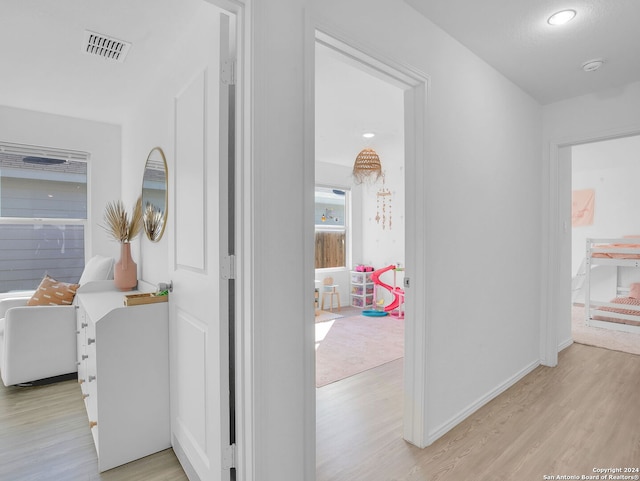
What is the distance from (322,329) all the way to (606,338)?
3.34m

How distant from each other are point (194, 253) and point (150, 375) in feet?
2.77

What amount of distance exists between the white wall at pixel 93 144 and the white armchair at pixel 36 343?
3.70ft

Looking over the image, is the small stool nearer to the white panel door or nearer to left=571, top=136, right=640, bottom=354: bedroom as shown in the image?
left=571, top=136, right=640, bottom=354: bedroom

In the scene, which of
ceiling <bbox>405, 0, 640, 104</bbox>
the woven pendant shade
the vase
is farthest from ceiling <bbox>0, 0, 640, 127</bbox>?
the woven pendant shade

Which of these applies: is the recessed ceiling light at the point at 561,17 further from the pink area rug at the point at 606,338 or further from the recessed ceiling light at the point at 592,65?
the pink area rug at the point at 606,338

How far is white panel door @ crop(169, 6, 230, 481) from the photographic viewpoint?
1458 millimetres

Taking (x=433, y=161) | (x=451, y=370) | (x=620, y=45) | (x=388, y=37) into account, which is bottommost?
(x=451, y=370)

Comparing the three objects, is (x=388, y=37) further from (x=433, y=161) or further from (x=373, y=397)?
(x=373, y=397)

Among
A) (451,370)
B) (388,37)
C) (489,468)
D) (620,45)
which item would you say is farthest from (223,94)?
(620,45)

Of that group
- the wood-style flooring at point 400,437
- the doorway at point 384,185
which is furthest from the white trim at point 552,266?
the doorway at point 384,185

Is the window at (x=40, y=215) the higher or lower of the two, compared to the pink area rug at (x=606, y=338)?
higher

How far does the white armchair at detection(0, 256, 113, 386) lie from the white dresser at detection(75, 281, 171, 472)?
3.65ft

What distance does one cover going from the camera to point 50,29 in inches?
85.6

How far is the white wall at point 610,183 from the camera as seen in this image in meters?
5.43
